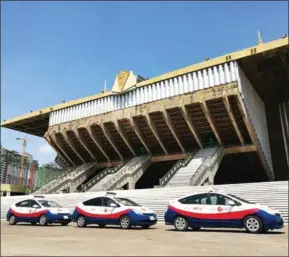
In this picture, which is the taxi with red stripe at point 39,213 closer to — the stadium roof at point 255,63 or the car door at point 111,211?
the car door at point 111,211

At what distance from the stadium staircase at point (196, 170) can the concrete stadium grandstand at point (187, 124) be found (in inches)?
3.3

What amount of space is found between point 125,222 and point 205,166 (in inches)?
512

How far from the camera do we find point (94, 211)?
1408 centimetres

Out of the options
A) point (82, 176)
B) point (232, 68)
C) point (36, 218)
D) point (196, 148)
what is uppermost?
point (232, 68)

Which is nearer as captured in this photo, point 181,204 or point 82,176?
point 181,204

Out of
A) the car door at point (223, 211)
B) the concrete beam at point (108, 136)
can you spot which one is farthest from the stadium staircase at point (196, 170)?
the car door at point (223, 211)

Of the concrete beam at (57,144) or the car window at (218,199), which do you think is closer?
the car window at (218,199)

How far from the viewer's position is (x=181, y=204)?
12281mm

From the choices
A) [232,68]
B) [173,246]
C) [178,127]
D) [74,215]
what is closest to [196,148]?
[178,127]

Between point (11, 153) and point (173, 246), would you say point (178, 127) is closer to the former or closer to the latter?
point (173, 246)

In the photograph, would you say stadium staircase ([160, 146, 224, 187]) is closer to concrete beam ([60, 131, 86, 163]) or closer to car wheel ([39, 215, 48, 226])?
car wheel ([39, 215, 48, 226])

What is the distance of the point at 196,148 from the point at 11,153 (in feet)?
106

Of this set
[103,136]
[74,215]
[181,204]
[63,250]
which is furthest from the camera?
[103,136]

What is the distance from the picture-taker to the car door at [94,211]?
45.5 ft
